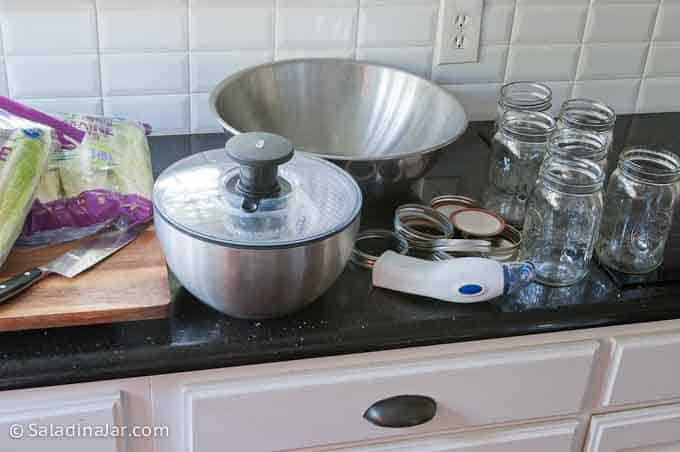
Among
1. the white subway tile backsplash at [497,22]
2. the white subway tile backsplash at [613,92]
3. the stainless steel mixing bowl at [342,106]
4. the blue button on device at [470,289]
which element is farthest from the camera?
the white subway tile backsplash at [613,92]

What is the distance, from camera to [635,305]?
1021mm

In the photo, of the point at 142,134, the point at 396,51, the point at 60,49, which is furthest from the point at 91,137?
the point at 396,51

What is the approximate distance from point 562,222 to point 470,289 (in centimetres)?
18

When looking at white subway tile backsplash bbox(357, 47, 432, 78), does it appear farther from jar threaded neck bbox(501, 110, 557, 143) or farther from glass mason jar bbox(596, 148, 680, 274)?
glass mason jar bbox(596, 148, 680, 274)

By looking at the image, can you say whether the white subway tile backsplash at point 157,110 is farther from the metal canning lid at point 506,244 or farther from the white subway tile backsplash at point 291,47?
the metal canning lid at point 506,244

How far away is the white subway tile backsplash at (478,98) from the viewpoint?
1.44 m

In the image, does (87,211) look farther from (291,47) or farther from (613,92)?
(613,92)

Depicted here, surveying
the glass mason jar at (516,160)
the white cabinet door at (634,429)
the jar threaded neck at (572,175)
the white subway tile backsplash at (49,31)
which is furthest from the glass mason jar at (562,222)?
the white subway tile backsplash at (49,31)

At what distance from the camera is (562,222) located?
42.4 inches

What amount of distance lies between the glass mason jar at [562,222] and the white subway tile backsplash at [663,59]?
53cm

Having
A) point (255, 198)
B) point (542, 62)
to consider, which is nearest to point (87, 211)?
point (255, 198)

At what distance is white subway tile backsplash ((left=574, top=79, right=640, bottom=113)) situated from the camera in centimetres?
149

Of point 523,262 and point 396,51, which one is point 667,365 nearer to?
point 523,262

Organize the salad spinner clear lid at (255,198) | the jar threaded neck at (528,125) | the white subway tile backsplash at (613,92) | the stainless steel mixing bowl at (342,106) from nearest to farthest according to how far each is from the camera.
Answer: the salad spinner clear lid at (255,198), the jar threaded neck at (528,125), the stainless steel mixing bowl at (342,106), the white subway tile backsplash at (613,92)
